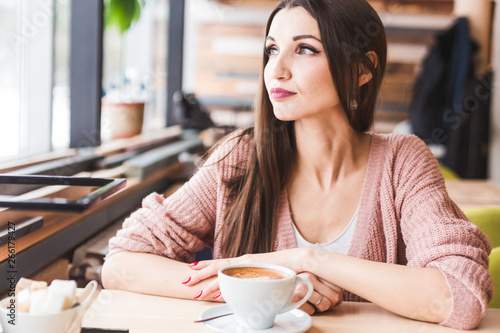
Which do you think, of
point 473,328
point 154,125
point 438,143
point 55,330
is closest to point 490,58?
point 438,143

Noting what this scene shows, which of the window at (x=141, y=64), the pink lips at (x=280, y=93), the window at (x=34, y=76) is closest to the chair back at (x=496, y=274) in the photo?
the pink lips at (x=280, y=93)

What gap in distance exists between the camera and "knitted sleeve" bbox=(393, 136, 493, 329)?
3.58ft

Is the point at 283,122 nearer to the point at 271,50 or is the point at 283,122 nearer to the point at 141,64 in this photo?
the point at 271,50

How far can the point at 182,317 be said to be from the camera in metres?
1.04

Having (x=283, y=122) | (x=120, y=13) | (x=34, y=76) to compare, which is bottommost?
(x=283, y=122)

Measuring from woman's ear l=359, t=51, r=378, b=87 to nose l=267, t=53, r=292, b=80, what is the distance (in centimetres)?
27

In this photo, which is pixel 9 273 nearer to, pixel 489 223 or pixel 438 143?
pixel 489 223

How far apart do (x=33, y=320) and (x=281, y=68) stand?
862 mm

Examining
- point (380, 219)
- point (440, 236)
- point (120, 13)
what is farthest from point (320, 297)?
point (120, 13)

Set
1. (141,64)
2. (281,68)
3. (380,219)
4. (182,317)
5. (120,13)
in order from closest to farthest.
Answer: (182,317) < (281,68) < (380,219) < (120,13) < (141,64)

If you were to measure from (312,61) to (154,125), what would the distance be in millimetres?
3735

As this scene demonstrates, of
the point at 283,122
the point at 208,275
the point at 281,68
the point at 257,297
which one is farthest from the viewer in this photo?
the point at 283,122

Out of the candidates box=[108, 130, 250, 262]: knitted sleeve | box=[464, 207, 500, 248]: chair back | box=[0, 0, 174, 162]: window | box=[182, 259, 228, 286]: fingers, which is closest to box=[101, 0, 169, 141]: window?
box=[0, 0, 174, 162]: window

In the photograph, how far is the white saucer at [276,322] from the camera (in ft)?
3.09
